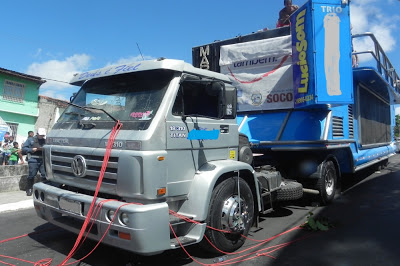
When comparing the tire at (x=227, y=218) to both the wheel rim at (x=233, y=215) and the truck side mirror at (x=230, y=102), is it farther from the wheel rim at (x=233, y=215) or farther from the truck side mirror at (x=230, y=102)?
the truck side mirror at (x=230, y=102)

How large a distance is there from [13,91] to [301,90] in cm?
2369

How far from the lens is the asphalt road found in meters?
3.76

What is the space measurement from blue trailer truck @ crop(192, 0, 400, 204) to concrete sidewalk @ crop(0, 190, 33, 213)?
491cm

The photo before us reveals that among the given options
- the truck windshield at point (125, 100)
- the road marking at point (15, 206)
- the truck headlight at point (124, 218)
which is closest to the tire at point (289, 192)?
the truck windshield at point (125, 100)

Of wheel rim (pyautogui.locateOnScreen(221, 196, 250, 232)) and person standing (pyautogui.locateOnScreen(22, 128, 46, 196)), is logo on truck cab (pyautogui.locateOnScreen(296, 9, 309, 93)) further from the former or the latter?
person standing (pyautogui.locateOnScreen(22, 128, 46, 196))

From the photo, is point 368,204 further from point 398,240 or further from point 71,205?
point 71,205

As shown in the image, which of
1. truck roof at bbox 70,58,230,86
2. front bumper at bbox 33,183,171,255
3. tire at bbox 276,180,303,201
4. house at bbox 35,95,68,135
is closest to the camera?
front bumper at bbox 33,183,171,255

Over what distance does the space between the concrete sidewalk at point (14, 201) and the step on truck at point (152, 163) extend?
3.06 m

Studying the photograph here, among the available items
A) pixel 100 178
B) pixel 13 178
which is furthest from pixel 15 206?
pixel 100 178

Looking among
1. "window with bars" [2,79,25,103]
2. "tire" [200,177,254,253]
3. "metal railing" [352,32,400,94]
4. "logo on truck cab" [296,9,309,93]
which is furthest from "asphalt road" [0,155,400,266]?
"window with bars" [2,79,25,103]

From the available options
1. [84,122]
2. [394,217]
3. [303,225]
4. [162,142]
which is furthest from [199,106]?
[394,217]

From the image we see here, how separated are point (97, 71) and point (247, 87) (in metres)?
3.51

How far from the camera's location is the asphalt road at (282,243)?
376 cm

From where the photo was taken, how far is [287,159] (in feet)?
20.6
